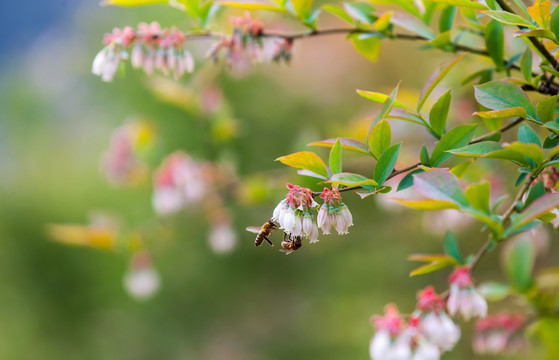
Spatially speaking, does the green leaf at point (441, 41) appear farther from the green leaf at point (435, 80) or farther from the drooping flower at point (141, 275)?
the drooping flower at point (141, 275)

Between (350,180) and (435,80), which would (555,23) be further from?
(350,180)

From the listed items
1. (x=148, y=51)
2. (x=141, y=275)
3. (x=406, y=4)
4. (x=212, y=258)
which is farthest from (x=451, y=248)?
(x=212, y=258)

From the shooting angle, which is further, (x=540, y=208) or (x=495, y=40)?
(x=495, y=40)

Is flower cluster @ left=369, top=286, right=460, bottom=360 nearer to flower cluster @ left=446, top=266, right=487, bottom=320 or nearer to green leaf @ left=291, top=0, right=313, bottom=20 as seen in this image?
flower cluster @ left=446, top=266, right=487, bottom=320

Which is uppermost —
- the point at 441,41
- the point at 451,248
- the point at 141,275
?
the point at 441,41

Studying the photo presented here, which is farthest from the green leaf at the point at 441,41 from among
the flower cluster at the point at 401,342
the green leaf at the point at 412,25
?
the flower cluster at the point at 401,342
